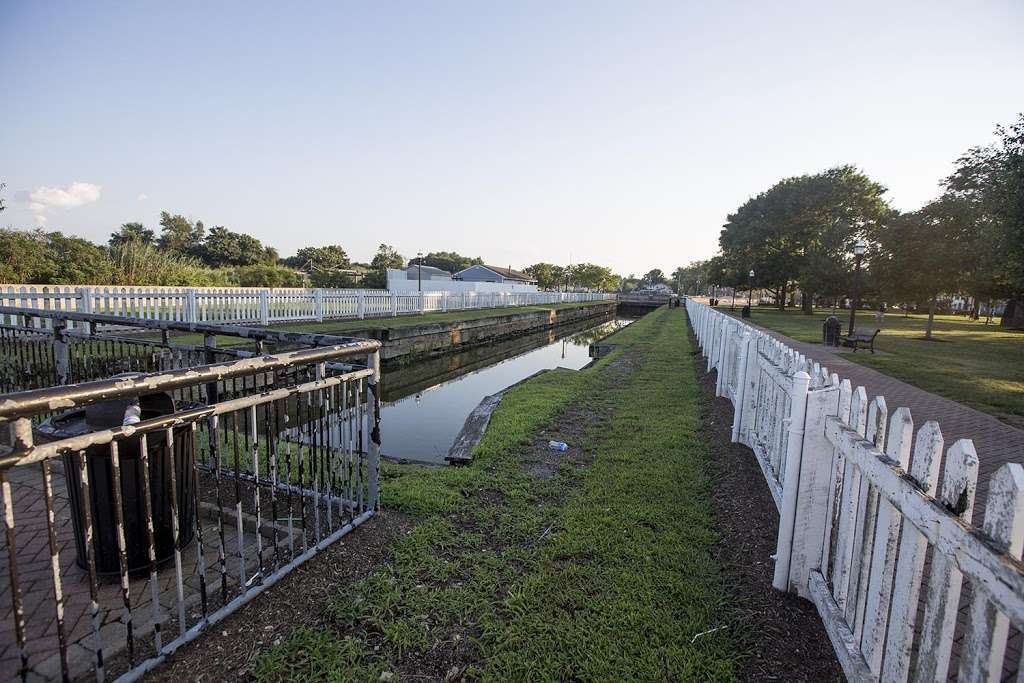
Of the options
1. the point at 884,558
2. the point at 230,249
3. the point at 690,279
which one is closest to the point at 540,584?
the point at 884,558

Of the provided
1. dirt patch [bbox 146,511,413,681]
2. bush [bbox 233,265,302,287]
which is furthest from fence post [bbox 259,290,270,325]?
bush [bbox 233,265,302,287]

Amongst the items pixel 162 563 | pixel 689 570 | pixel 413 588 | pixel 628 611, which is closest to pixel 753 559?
pixel 689 570

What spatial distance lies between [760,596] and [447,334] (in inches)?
596

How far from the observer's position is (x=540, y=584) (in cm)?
272

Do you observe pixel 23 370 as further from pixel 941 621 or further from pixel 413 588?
pixel 941 621

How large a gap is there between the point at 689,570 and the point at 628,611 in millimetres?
599

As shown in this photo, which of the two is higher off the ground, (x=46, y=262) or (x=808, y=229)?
(x=808, y=229)

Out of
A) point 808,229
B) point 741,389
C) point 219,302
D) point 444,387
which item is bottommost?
point 444,387

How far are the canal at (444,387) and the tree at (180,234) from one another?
50877mm

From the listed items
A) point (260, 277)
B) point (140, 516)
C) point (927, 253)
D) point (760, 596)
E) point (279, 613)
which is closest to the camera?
point (279, 613)

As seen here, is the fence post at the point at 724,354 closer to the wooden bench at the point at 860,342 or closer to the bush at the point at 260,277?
the wooden bench at the point at 860,342

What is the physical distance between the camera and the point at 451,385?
1161cm

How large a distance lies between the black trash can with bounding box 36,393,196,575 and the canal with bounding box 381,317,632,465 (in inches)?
111

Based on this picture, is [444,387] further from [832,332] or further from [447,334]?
[832,332]
